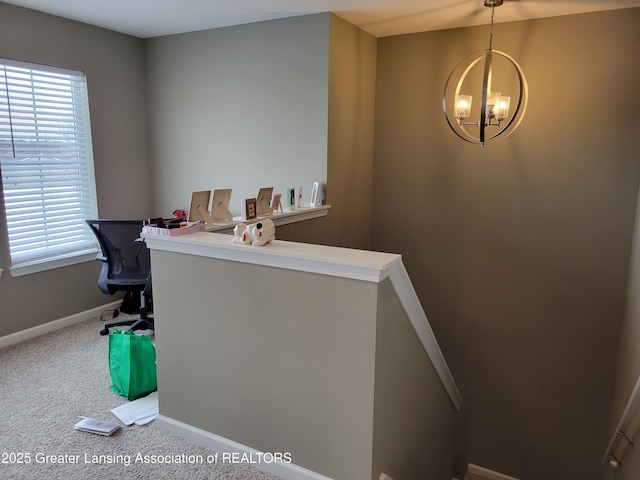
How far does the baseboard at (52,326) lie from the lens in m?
3.31

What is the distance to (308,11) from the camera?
321 centimetres

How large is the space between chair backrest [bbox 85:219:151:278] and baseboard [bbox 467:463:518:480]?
339cm

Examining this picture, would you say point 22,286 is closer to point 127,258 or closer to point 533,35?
point 127,258

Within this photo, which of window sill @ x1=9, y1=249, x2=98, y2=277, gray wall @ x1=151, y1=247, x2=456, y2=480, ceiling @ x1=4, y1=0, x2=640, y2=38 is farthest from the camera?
window sill @ x1=9, y1=249, x2=98, y2=277

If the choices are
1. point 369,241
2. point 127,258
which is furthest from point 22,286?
point 369,241

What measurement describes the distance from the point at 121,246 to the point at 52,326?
0.96 m

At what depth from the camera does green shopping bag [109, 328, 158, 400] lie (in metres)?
2.54

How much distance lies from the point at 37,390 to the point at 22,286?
1.07 metres

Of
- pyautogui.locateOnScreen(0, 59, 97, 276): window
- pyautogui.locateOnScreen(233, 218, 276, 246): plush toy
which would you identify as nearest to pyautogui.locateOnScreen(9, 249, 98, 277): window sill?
pyautogui.locateOnScreen(0, 59, 97, 276): window

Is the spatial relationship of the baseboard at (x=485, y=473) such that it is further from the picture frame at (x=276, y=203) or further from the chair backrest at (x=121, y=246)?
the chair backrest at (x=121, y=246)

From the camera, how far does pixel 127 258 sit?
3.36m

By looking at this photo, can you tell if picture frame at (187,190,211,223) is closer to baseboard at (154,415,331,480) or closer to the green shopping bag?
the green shopping bag

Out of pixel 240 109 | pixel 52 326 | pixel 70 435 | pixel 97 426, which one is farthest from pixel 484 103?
pixel 52 326

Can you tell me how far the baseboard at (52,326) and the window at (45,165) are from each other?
0.45 metres
